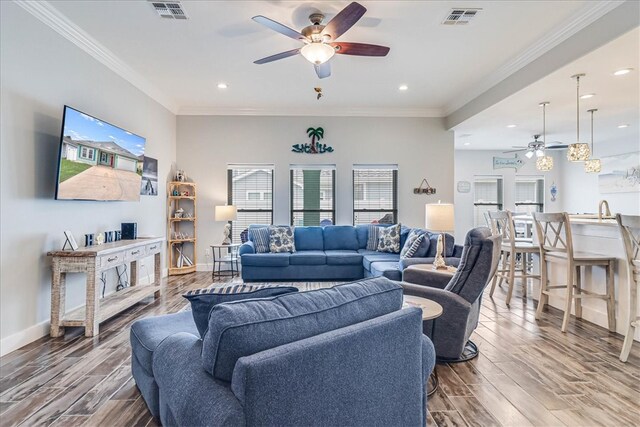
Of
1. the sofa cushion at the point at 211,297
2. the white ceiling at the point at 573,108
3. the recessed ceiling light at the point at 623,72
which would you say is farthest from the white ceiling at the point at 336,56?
the sofa cushion at the point at 211,297

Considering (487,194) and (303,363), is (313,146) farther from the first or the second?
(303,363)

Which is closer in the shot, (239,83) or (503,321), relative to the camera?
(503,321)

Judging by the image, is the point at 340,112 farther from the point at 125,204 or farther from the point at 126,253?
the point at 126,253

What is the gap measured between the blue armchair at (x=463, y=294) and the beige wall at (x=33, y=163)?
10.9ft

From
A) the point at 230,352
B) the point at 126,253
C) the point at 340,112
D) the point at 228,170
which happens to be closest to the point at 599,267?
the point at 230,352

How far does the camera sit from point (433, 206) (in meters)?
3.41

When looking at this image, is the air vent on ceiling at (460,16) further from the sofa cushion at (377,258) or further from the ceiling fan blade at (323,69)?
the sofa cushion at (377,258)

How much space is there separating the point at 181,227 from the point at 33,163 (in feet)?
10.7

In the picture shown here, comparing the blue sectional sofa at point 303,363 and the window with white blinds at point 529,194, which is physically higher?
the window with white blinds at point 529,194

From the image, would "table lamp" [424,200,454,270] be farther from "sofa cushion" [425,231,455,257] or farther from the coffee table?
"sofa cushion" [425,231,455,257]

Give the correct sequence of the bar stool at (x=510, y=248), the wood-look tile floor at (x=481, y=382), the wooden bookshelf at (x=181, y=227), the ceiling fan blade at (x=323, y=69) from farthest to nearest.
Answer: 1. the wooden bookshelf at (x=181, y=227)
2. the bar stool at (x=510, y=248)
3. the ceiling fan blade at (x=323, y=69)
4. the wood-look tile floor at (x=481, y=382)

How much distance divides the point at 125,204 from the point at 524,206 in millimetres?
9376

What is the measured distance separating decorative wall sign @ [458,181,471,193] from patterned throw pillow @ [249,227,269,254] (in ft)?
19.2

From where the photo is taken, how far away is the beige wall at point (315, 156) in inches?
249
